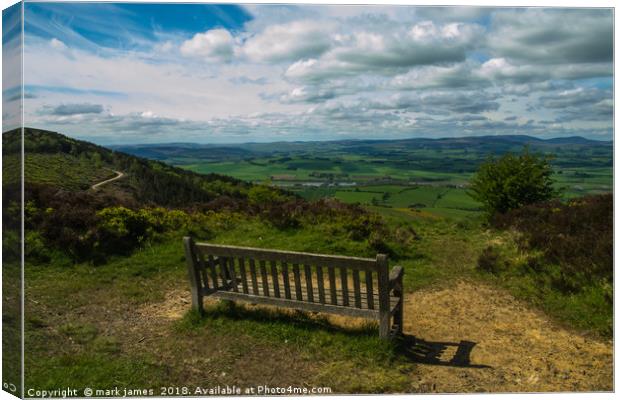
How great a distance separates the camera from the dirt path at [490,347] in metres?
5.11

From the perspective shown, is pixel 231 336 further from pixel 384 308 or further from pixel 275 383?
pixel 384 308

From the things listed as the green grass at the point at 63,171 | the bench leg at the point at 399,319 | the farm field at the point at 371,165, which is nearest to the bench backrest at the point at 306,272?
the bench leg at the point at 399,319

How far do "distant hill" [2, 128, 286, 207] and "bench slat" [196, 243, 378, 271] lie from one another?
748cm

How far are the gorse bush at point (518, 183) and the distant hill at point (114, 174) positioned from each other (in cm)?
825

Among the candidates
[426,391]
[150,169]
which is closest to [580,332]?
[426,391]

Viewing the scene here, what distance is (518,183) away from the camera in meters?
14.6

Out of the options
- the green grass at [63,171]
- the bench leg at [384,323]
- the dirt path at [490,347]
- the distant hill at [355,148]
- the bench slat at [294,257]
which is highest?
the distant hill at [355,148]

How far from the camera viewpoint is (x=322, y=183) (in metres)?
16.1

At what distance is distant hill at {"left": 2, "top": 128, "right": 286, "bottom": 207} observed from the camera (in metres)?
13.7

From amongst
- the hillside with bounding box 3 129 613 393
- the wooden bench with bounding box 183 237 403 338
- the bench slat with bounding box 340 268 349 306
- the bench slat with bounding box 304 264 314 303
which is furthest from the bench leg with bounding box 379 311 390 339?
the bench slat with bounding box 304 264 314 303

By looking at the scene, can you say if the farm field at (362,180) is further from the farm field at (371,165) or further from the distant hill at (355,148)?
the distant hill at (355,148)

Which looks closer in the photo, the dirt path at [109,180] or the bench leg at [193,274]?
the bench leg at [193,274]

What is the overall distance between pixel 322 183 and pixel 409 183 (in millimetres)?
3659

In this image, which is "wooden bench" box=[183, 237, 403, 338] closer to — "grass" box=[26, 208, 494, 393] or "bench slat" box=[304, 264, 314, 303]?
"bench slat" box=[304, 264, 314, 303]
